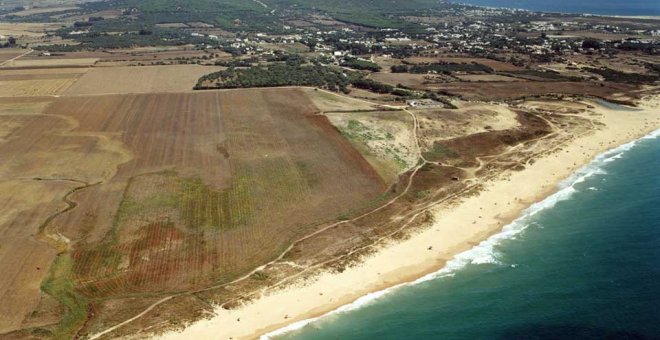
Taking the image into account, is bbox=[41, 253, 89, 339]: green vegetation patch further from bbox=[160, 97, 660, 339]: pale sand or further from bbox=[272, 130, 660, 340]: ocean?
bbox=[272, 130, 660, 340]: ocean

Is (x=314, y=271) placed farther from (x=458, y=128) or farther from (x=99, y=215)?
(x=458, y=128)

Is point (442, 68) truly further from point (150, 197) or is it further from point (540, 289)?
point (540, 289)

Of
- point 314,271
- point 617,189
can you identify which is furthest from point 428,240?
point 617,189

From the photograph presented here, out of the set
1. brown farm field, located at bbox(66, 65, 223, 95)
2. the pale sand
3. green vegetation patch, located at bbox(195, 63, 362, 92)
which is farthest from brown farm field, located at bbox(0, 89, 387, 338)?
green vegetation patch, located at bbox(195, 63, 362, 92)

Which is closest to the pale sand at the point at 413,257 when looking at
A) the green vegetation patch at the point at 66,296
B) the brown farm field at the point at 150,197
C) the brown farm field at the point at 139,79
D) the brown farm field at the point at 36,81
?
the brown farm field at the point at 150,197

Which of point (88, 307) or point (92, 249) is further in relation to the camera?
point (92, 249)
